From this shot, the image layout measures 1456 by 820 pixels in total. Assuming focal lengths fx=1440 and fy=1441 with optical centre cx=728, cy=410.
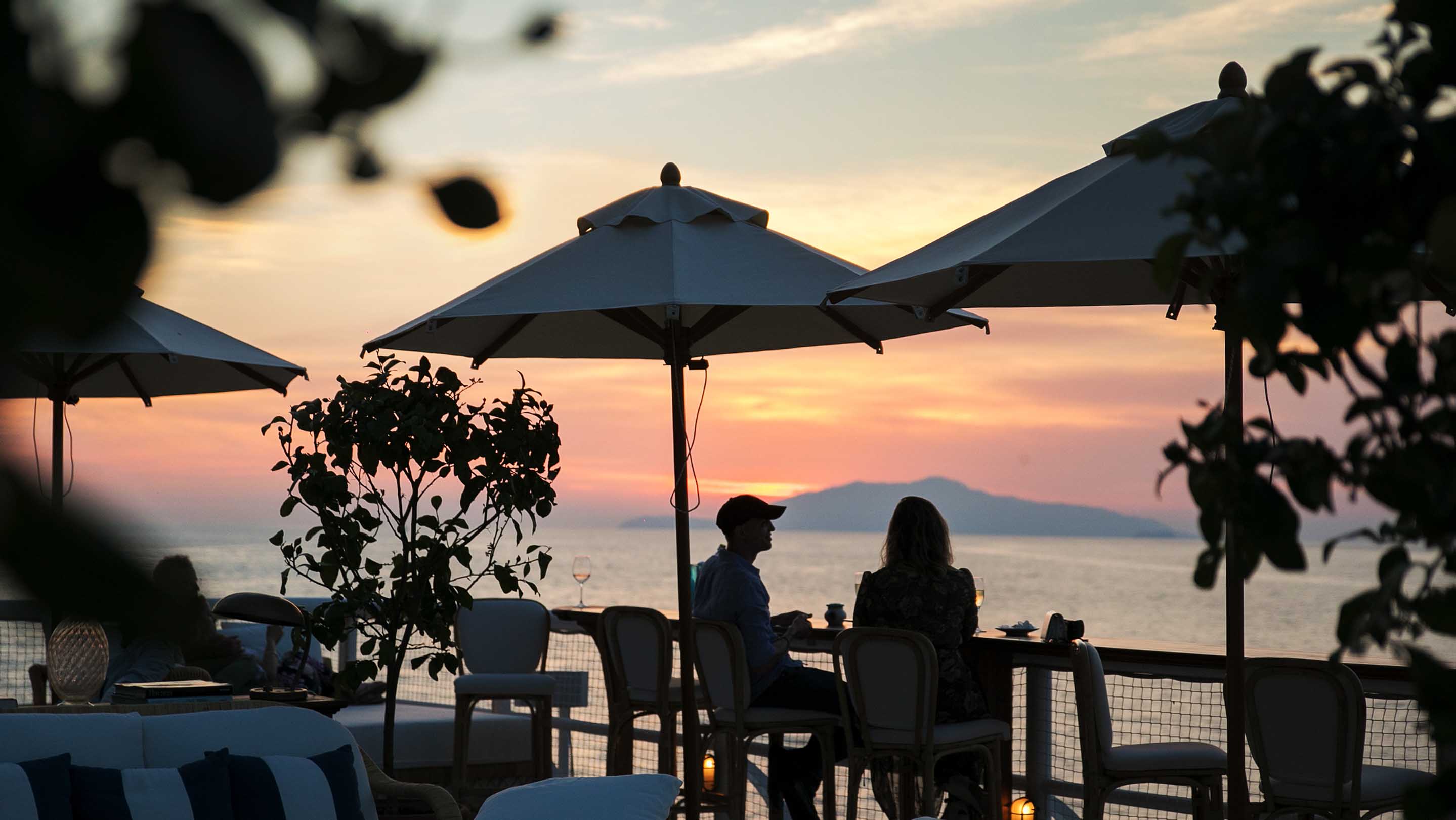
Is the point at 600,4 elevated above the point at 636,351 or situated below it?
below

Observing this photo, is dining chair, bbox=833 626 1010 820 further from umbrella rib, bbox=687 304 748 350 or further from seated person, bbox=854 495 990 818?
umbrella rib, bbox=687 304 748 350

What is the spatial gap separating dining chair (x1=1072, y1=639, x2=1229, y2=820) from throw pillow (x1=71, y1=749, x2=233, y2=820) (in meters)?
2.71

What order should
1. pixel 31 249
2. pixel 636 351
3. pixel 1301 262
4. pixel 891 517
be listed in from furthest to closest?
pixel 636 351
pixel 891 517
pixel 1301 262
pixel 31 249

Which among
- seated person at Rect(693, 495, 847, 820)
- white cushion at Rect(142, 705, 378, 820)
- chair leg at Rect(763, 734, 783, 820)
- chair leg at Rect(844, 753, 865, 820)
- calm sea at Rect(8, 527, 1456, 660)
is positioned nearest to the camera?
white cushion at Rect(142, 705, 378, 820)

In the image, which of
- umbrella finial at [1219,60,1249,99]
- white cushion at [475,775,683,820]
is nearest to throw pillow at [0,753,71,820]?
white cushion at [475,775,683,820]

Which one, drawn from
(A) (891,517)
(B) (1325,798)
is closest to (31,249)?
(B) (1325,798)

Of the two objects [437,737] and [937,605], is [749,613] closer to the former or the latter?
[937,605]

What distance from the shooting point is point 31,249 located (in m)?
0.32

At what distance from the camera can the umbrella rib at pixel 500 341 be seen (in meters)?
6.36

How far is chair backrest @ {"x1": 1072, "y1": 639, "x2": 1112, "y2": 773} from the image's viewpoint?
477 cm

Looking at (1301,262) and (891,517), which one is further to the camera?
(891,517)

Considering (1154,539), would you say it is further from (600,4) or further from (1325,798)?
(600,4)

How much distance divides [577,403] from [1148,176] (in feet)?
7.80

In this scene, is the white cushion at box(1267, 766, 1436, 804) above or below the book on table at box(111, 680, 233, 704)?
below
